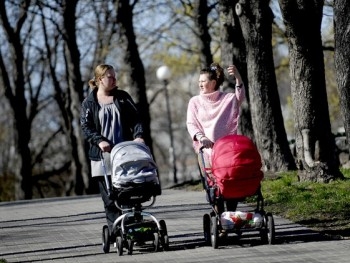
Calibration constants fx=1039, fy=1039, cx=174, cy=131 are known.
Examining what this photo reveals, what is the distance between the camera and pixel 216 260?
32.5 ft

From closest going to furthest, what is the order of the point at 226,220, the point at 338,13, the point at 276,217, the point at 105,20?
the point at 226,220 < the point at 338,13 < the point at 276,217 < the point at 105,20

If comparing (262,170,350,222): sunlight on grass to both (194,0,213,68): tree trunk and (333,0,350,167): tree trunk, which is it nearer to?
(333,0,350,167): tree trunk

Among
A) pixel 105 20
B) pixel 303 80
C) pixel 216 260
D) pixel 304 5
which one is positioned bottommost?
pixel 216 260

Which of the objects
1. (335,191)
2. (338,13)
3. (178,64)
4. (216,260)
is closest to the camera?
(216,260)

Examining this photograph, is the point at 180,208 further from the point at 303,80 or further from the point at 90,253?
the point at 90,253

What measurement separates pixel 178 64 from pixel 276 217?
33851 mm

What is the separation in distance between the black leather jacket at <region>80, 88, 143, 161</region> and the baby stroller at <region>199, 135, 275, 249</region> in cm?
94

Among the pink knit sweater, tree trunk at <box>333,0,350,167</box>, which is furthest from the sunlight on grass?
the pink knit sweater

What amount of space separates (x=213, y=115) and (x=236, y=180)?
3.00 feet

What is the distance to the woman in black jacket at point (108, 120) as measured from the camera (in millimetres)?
10945

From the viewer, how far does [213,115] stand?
36.6 ft

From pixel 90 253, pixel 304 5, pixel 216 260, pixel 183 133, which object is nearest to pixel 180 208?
pixel 304 5

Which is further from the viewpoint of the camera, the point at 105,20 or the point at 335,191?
the point at 105,20

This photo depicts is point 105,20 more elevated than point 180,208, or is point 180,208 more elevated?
point 105,20
